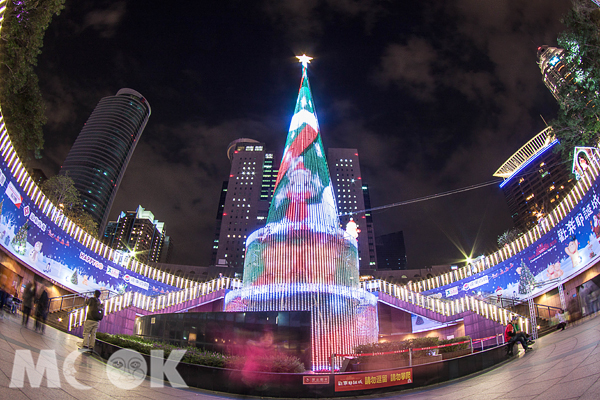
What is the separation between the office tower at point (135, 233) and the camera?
16925 centimetres

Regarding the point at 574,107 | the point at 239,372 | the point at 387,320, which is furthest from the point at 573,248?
the point at 239,372

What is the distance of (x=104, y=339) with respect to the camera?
11445mm

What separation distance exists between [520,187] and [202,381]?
129830 mm

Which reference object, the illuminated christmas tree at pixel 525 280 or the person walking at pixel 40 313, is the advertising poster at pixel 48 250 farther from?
the illuminated christmas tree at pixel 525 280

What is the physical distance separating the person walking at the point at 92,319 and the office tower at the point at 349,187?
10528 cm

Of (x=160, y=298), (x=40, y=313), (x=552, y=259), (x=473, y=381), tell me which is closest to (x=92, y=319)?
(x=40, y=313)

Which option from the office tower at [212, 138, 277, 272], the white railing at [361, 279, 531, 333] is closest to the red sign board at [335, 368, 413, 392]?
the white railing at [361, 279, 531, 333]

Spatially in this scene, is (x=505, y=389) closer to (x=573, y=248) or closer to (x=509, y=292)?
(x=573, y=248)

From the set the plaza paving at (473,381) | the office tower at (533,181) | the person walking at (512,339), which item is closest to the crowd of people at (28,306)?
the plaza paving at (473,381)

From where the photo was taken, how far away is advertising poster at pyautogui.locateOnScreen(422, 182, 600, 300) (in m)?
21.8

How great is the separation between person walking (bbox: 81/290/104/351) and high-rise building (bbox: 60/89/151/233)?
402 ft

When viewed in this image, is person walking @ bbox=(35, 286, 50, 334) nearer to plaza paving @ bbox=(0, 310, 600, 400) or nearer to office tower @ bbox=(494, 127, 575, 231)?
plaza paving @ bbox=(0, 310, 600, 400)

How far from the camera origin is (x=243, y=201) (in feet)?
395

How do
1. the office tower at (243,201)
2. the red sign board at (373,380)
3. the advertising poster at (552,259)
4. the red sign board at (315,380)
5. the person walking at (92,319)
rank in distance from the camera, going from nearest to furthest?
the red sign board at (315,380), the red sign board at (373,380), the person walking at (92,319), the advertising poster at (552,259), the office tower at (243,201)
